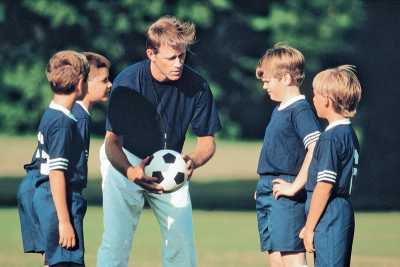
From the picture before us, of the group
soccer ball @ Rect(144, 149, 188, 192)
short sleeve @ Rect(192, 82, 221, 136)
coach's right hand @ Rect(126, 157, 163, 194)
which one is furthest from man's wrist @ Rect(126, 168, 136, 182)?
short sleeve @ Rect(192, 82, 221, 136)

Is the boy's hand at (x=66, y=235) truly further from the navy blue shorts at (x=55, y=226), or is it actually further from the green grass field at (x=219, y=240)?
the green grass field at (x=219, y=240)

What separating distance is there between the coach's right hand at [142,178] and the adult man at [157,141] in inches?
9.1

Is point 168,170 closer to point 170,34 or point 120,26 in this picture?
point 170,34

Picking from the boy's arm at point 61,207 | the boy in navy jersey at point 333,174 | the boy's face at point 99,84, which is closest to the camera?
the boy's arm at point 61,207

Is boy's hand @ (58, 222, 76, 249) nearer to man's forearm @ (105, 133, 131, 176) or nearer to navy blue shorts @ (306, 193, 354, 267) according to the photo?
man's forearm @ (105, 133, 131, 176)

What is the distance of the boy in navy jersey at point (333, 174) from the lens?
886 cm

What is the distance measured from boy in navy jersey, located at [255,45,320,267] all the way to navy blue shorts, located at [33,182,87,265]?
1587 millimetres

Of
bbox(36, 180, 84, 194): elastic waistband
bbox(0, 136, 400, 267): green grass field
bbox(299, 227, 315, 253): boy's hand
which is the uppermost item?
bbox(36, 180, 84, 194): elastic waistband

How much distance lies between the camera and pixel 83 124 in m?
9.80

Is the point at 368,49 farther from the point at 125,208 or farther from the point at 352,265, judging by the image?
the point at 125,208

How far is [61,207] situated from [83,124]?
1212mm

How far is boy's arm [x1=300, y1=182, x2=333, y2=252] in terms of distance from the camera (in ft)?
29.0

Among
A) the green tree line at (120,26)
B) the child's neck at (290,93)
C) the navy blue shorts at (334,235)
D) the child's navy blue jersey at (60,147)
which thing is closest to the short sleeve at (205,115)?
the child's neck at (290,93)

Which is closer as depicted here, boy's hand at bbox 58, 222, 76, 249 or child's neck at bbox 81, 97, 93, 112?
boy's hand at bbox 58, 222, 76, 249
